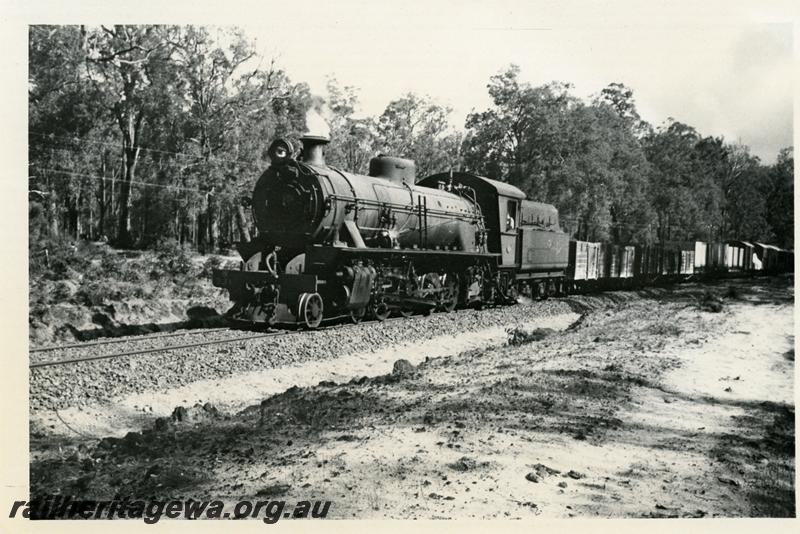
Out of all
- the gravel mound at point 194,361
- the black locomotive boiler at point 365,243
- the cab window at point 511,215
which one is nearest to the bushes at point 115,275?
the gravel mound at point 194,361

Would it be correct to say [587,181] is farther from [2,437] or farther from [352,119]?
[2,437]

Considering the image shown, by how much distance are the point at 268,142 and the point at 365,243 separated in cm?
494

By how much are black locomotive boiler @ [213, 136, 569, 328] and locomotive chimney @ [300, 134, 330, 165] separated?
0.02m

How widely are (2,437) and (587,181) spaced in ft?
48.3

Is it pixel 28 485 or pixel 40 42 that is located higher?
pixel 40 42

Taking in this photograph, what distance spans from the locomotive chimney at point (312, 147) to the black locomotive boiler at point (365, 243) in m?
0.02

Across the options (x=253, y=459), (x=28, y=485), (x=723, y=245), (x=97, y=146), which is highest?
(x=97, y=146)

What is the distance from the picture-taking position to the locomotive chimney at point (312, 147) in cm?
1114

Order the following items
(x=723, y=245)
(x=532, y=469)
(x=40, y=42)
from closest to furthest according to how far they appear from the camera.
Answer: (x=532, y=469) < (x=40, y=42) < (x=723, y=245)

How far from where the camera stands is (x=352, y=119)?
12.2 meters

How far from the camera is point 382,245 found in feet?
39.9

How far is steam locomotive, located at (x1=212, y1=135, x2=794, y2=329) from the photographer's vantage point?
10.3m

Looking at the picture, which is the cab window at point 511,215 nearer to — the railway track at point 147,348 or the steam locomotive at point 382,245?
the steam locomotive at point 382,245

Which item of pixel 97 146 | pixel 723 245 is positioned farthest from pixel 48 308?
pixel 723 245
